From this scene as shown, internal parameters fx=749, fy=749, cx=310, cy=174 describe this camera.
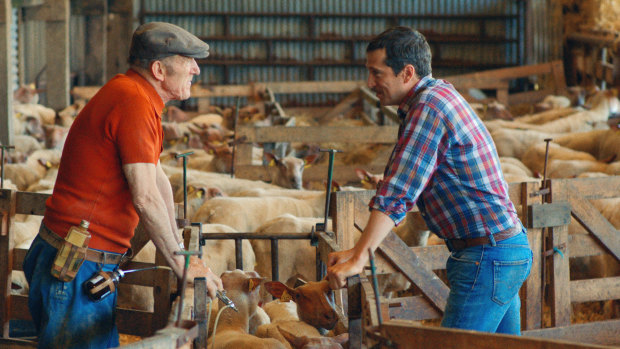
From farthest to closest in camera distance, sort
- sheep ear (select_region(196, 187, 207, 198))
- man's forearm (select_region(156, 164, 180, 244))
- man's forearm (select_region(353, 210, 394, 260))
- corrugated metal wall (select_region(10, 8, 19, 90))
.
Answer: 1. corrugated metal wall (select_region(10, 8, 19, 90))
2. sheep ear (select_region(196, 187, 207, 198))
3. man's forearm (select_region(156, 164, 180, 244))
4. man's forearm (select_region(353, 210, 394, 260))

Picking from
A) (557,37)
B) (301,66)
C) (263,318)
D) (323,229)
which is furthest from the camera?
(301,66)

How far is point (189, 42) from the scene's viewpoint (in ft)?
9.57

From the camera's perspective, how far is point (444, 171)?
279cm

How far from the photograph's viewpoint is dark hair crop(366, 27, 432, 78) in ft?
9.05

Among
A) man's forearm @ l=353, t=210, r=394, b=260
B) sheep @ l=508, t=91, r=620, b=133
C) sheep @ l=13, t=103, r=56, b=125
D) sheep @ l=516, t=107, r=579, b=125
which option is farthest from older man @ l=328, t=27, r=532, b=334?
sheep @ l=13, t=103, r=56, b=125

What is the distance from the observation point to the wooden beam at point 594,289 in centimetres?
530

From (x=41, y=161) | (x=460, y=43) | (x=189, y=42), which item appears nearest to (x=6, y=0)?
(x=41, y=161)

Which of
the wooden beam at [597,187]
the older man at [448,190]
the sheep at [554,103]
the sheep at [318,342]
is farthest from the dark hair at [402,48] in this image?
the sheep at [554,103]

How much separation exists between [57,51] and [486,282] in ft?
47.1

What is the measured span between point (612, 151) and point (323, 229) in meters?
8.30

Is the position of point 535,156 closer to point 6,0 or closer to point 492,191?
point 6,0

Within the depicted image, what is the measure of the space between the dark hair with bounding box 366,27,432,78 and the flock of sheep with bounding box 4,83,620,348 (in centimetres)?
114

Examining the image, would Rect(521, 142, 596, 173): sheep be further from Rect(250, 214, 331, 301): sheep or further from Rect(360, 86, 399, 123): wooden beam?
Rect(250, 214, 331, 301): sheep

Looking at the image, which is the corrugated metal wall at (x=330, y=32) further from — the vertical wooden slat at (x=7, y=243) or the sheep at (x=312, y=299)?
the sheep at (x=312, y=299)
